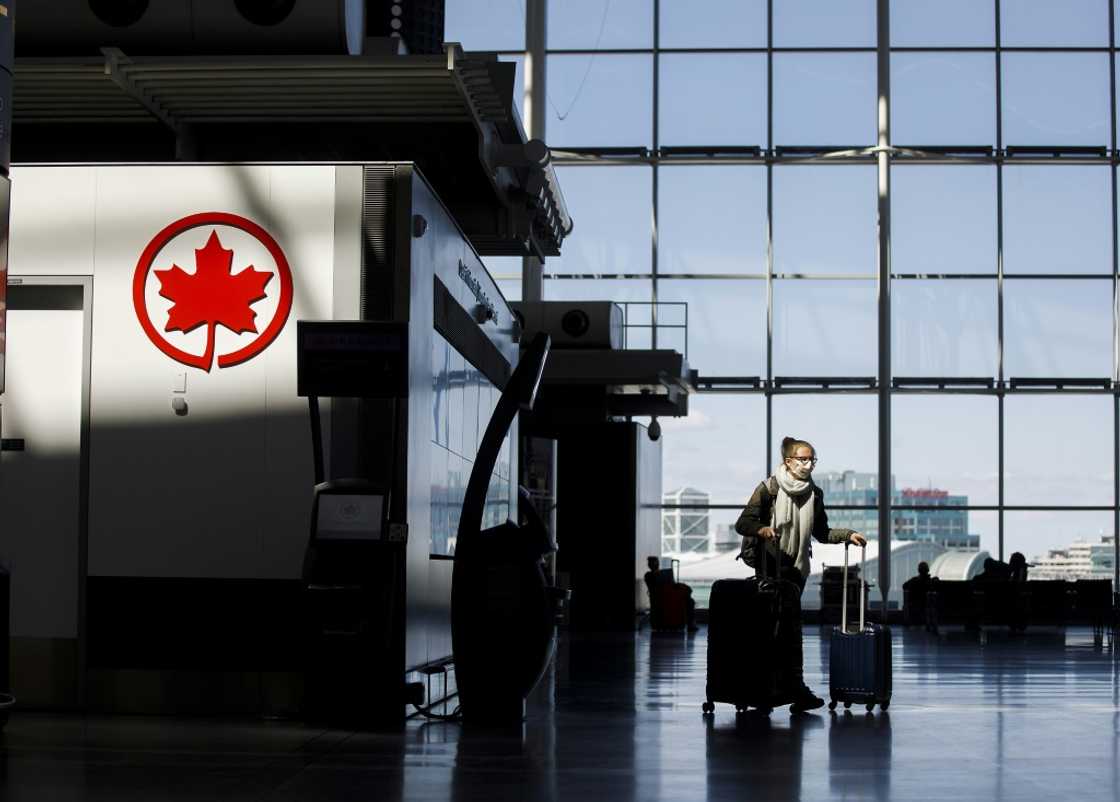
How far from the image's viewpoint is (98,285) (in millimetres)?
9469

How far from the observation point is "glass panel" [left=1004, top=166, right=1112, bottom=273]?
27188mm

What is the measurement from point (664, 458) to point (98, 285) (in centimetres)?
1930

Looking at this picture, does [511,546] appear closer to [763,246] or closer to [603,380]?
[603,380]

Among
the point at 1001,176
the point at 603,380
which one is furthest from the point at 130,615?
the point at 1001,176

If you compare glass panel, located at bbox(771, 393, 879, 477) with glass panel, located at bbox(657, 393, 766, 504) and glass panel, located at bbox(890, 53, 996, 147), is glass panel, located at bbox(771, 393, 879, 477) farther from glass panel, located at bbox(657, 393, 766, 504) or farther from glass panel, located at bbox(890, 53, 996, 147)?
glass panel, located at bbox(890, 53, 996, 147)

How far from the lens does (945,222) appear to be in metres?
27.3

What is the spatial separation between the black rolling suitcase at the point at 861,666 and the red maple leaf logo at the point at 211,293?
12.4 ft

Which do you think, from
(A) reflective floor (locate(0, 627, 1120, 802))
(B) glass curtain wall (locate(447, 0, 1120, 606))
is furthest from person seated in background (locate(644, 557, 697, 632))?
(A) reflective floor (locate(0, 627, 1120, 802))

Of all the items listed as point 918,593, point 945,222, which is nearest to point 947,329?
point 945,222

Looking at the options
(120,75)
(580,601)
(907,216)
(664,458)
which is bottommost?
(580,601)

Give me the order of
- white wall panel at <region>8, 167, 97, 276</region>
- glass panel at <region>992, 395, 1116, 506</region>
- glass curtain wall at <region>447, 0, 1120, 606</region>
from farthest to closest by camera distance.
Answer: glass curtain wall at <region>447, 0, 1120, 606</region> < glass panel at <region>992, 395, 1116, 506</region> < white wall panel at <region>8, 167, 97, 276</region>

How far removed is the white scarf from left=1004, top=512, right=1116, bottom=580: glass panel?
18.4m

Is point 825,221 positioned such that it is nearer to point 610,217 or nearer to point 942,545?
point 610,217

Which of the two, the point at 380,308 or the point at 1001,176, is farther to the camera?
the point at 1001,176
